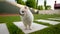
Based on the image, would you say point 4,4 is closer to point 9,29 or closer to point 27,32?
point 9,29

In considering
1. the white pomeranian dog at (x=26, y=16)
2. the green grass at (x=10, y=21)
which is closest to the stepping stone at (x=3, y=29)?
the green grass at (x=10, y=21)

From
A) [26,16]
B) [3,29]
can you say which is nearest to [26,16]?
[26,16]

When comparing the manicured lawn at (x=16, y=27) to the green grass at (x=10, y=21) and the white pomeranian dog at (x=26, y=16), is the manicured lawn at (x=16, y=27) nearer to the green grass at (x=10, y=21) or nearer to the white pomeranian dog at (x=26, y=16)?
the green grass at (x=10, y=21)

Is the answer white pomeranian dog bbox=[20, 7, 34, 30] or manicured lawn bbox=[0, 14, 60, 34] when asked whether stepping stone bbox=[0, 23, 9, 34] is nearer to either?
manicured lawn bbox=[0, 14, 60, 34]

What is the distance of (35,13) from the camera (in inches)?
58.8

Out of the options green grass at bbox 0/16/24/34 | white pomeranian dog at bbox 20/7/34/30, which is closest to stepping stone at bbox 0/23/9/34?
green grass at bbox 0/16/24/34

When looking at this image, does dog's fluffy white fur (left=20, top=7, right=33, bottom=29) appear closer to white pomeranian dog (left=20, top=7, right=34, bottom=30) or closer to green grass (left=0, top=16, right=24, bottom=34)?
white pomeranian dog (left=20, top=7, right=34, bottom=30)

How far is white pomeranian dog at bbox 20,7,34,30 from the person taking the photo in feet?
4.23

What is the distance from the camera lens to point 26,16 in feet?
4.37

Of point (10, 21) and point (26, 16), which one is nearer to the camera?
point (26, 16)

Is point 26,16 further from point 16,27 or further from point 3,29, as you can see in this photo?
point 3,29

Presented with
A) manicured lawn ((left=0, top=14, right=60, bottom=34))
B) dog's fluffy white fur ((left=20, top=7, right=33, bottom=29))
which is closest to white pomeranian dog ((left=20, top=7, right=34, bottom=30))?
dog's fluffy white fur ((left=20, top=7, right=33, bottom=29))

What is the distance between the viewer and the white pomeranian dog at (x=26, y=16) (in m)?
1.29

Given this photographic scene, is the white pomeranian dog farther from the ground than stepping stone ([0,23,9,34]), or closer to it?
farther from the ground
